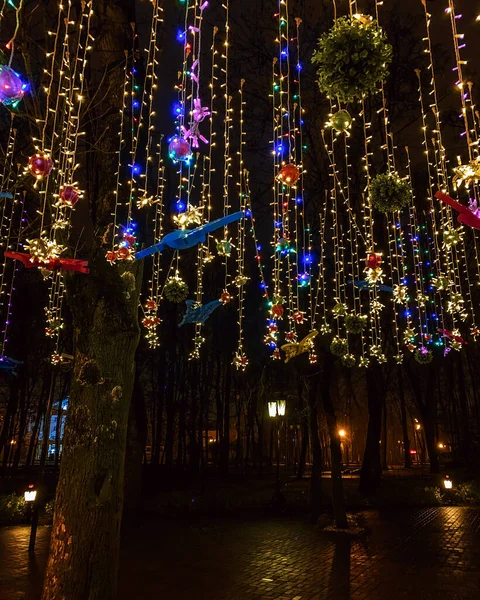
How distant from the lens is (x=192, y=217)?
210 inches

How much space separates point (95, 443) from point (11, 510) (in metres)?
10.5

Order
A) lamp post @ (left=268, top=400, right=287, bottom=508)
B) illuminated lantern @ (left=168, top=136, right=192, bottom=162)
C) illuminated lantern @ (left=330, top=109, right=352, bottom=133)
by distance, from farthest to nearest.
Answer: lamp post @ (left=268, top=400, right=287, bottom=508) → illuminated lantern @ (left=168, top=136, right=192, bottom=162) → illuminated lantern @ (left=330, top=109, right=352, bottom=133)

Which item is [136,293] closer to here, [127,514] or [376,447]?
[127,514]

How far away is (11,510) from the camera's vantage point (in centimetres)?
1319

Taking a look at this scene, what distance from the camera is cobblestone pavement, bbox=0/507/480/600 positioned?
681 cm

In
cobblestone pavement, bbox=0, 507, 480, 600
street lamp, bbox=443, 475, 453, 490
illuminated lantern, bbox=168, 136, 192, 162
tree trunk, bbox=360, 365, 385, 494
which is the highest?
illuminated lantern, bbox=168, 136, 192, 162

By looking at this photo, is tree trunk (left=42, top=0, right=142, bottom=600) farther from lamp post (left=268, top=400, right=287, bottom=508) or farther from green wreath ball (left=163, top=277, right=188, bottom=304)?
lamp post (left=268, top=400, right=287, bottom=508)

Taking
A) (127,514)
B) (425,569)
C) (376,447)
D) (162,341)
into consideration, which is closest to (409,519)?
(376,447)

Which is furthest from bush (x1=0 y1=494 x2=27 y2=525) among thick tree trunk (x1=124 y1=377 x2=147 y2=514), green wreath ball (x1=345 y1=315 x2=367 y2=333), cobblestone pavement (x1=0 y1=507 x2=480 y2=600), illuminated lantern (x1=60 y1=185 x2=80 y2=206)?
illuminated lantern (x1=60 y1=185 x2=80 y2=206)

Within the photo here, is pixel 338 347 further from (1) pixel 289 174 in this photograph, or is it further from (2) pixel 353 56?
(2) pixel 353 56

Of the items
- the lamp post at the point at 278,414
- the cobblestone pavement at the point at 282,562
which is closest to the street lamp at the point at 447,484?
the cobblestone pavement at the point at 282,562

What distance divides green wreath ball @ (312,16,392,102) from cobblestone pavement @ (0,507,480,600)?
6418mm

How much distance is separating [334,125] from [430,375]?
21.3 m

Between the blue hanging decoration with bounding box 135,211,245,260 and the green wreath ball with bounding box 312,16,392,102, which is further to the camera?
the blue hanging decoration with bounding box 135,211,245,260
